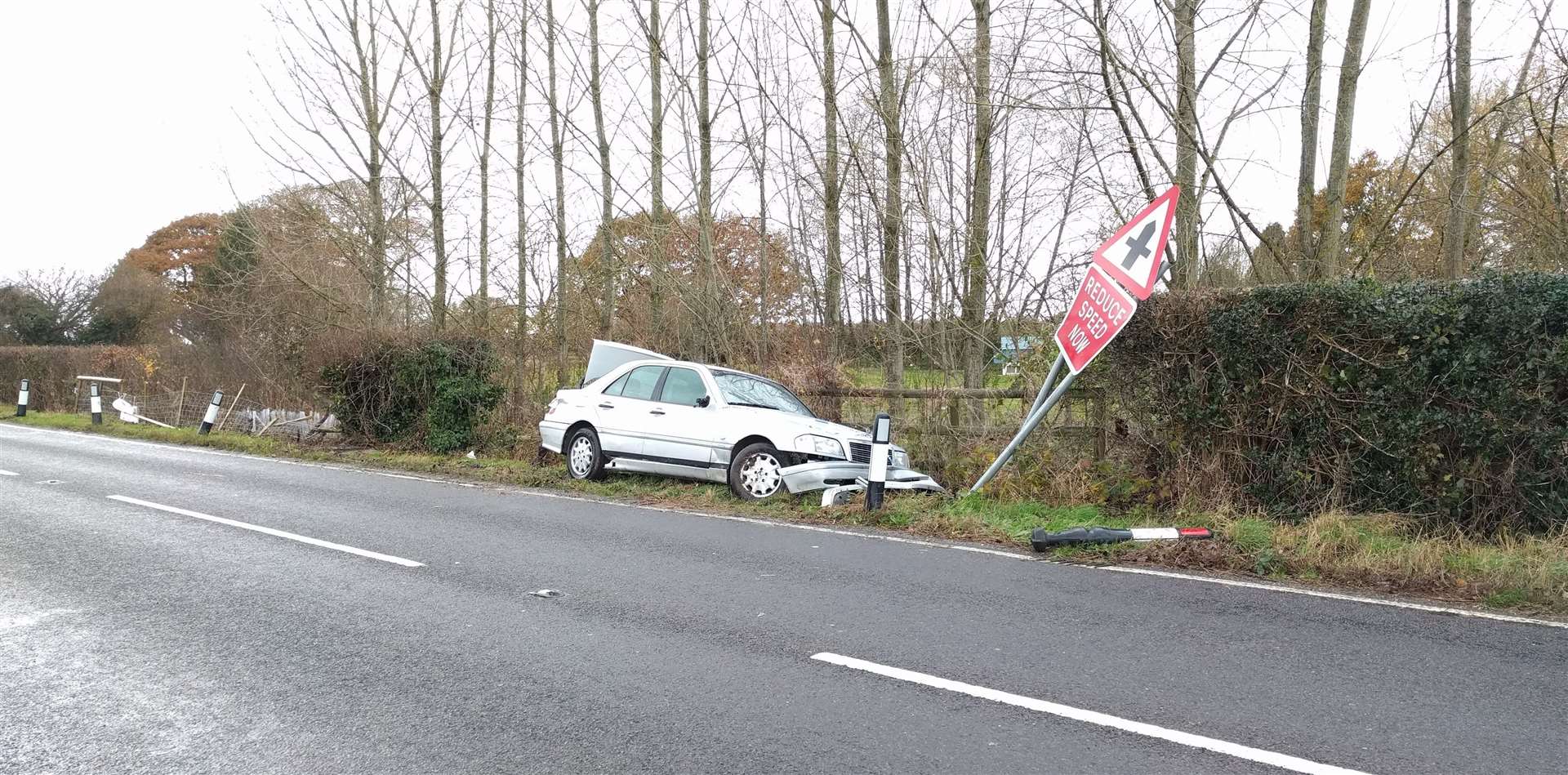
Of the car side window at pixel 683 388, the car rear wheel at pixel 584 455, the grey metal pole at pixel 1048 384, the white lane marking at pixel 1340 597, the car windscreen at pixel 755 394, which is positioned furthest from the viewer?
the car rear wheel at pixel 584 455

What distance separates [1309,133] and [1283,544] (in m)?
6.39

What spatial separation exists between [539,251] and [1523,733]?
59.2 ft

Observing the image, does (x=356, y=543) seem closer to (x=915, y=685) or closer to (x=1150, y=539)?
(x=915, y=685)

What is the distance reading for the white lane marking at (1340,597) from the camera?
579cm

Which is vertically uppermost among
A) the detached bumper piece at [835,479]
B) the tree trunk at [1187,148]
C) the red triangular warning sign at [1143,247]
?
the tree trunk at [1187,148]

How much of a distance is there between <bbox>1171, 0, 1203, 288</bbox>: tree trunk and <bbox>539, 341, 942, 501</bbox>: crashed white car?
13.4 ft

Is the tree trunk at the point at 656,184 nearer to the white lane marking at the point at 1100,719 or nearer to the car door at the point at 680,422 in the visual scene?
the car door at the point at 680,422

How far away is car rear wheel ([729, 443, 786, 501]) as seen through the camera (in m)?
10.7

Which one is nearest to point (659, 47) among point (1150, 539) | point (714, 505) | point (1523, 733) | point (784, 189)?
point (784, 189)

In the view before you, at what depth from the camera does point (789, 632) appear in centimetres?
546

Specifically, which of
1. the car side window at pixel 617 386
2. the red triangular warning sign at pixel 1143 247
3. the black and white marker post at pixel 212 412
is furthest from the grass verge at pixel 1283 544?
the black and white marker post at pixel 212 412

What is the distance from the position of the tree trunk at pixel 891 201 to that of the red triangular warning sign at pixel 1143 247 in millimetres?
5472

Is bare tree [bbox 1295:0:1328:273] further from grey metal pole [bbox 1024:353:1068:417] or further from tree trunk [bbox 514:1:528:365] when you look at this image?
tree trunk [bbox 514:1:528:365]

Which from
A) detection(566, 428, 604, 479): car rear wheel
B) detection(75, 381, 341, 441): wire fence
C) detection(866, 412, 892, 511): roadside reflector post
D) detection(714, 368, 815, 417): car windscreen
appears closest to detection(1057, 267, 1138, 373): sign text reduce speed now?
detection(866, 412, 892, 511): roadside reflector post
